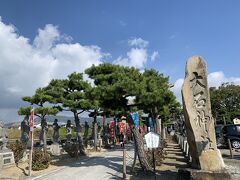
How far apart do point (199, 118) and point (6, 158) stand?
1081 centimetres

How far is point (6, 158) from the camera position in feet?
51.7

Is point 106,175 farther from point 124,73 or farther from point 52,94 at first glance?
point 52,94

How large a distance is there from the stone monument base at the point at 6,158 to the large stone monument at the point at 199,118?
10073 mm

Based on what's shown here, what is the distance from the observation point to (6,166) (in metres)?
15.5

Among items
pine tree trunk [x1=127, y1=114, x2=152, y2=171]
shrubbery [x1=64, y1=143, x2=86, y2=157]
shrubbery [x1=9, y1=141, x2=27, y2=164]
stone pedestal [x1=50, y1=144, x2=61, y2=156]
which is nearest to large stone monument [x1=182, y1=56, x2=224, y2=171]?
pine tree trunk [x1=127, y1=114, x2=152, y2=171]

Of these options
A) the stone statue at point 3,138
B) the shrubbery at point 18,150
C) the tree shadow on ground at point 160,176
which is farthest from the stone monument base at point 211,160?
the stone statue at point 3,138

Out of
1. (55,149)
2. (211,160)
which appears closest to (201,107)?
(211,160)

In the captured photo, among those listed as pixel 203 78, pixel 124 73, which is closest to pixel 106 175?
pixel 124 73

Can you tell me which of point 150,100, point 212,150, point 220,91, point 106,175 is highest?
point 220,91

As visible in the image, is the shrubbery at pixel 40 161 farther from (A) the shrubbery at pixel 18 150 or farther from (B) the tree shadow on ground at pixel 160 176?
(B) the tree shadow on ground at pixel 160 176

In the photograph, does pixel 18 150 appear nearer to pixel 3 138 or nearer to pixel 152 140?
pixel 3 138

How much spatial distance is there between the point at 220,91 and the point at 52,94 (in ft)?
122

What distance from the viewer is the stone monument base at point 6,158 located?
15273mm

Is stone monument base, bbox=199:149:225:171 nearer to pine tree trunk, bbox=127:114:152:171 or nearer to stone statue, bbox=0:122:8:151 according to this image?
pine tree trunk, bbox=127:114:152:171
